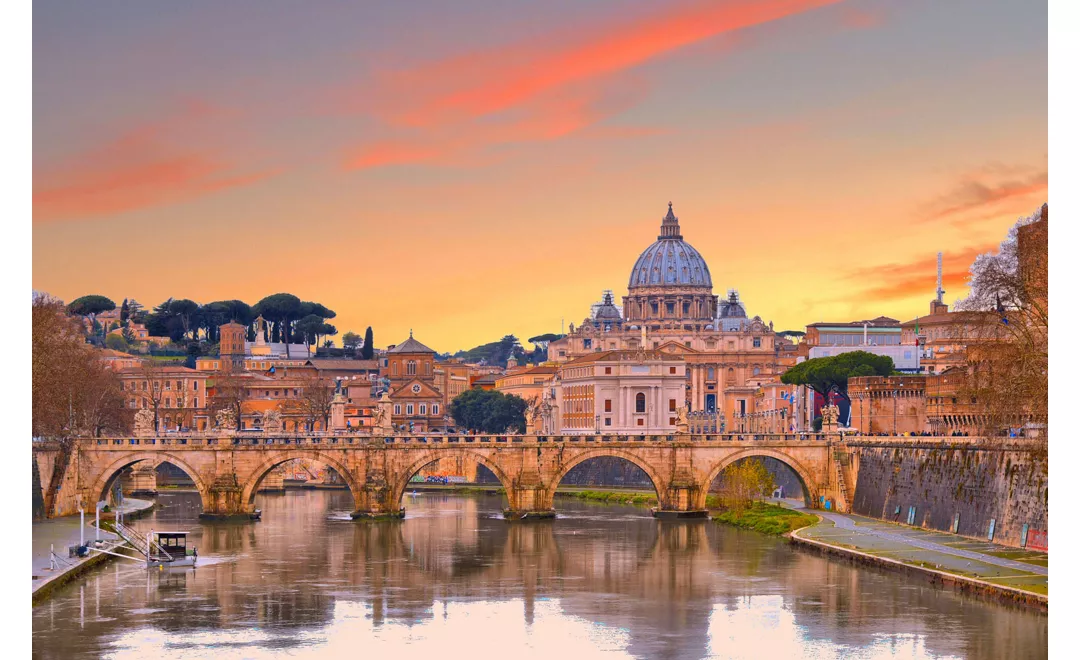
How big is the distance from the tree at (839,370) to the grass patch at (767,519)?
1008 inches

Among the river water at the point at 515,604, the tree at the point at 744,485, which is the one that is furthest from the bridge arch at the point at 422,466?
the tree at the point at 744,485

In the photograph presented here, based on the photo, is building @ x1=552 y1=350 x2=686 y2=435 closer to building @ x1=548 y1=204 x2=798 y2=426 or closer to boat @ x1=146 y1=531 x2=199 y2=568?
building @ x1=548 y1=204 x2=798 y2=426

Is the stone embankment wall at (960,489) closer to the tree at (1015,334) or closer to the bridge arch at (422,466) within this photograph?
the tree at (1015,334)

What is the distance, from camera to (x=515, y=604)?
136 feet

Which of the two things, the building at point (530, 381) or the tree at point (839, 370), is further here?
the building at point (530, 381)

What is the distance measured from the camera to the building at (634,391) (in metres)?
113

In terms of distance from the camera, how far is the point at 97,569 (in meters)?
45.3

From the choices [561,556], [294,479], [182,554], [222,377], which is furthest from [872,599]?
[222,377]

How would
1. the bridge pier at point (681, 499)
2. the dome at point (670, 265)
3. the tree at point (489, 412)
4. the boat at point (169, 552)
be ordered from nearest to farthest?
the boat at point (169, 552), the bridge pier at point (681, 499), the tree at point (489, 412), the dome at point (670, 265)

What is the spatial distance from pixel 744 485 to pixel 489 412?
5737 cm

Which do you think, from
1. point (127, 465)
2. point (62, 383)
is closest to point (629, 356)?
point (127, 465)

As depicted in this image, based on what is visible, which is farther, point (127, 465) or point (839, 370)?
point (839, 370)

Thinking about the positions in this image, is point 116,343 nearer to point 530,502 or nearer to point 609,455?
point 530,502

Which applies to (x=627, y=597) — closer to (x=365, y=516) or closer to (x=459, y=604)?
(x=459, y=604)
